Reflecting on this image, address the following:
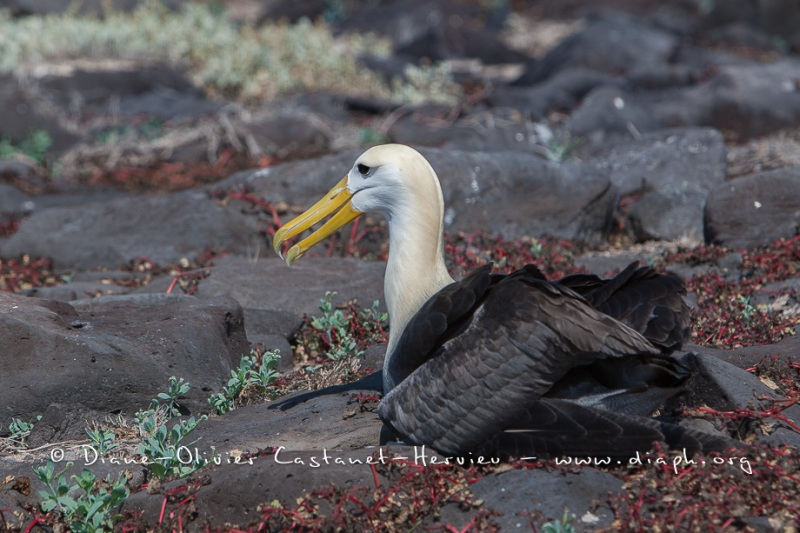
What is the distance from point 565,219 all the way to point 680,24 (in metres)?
17.6

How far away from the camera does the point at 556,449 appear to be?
4.86 metres

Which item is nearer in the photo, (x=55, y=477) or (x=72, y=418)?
(x=55, y=477)

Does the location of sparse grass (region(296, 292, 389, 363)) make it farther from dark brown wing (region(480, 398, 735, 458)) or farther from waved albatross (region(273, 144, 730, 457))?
dark brown wing (region(480, 398, 735, 458))

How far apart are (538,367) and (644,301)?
84 centimetres

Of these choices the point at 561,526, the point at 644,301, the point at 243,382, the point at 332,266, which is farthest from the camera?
the point at 332,266

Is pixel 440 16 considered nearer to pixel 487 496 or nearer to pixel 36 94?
pixel 36 94

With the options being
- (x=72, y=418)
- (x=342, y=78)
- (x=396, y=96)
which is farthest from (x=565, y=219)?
(x=342, y=78)

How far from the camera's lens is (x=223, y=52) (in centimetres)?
2098

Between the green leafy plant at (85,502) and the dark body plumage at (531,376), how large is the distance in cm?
128

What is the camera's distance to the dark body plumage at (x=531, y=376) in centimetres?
487

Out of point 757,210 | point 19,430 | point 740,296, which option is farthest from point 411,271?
point 757,210

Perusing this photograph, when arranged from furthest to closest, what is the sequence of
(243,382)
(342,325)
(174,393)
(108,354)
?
(342,325) → (243,382) → (108,354) → (174,393)

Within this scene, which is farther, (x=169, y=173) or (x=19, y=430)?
(x=169, y=173)
